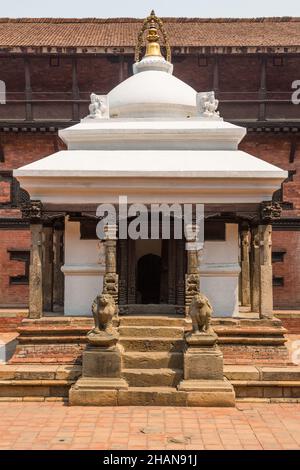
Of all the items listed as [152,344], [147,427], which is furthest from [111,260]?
[147,427]

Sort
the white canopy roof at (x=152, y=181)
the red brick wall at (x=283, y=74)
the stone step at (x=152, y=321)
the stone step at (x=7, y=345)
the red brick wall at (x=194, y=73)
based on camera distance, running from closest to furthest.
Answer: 1. the stone step at (x=152, y=321)
2. the white canopy roof at (x=152, y=181)
3. the stone step at (x=7, y=345)
4. the red brick wall at (x=194, y=73)
5. the red brick wall at (x=283, y=74)

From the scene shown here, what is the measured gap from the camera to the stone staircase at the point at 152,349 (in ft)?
30.8

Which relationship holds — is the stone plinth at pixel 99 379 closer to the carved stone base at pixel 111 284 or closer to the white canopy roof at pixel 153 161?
the carved stone base at pixel 111 284

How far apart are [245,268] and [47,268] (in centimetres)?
496

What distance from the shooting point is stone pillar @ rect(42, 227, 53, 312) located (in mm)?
12375

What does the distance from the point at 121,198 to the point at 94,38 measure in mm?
13106

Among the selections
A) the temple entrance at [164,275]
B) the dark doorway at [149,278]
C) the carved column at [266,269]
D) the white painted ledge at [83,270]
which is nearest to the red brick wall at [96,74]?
the dark doorway at [149,278]

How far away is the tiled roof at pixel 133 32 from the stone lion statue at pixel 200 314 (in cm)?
1318

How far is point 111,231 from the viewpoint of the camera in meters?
11.0

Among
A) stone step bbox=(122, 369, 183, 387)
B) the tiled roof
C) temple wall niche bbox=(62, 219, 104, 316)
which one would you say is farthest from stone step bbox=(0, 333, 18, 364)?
the tiled roof

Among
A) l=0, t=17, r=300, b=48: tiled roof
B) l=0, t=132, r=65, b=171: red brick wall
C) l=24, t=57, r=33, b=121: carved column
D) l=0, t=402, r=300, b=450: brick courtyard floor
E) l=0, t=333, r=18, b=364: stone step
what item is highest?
l=0, t=17, r=300, b=48: tiled roof

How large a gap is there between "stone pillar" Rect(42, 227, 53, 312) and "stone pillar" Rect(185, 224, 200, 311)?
3.17 metres

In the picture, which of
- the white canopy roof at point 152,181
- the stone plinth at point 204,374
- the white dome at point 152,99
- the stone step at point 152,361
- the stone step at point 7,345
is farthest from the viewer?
the white dome at point 152,99

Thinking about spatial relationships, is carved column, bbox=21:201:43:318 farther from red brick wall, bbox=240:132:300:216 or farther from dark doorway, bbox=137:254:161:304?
red brick wall, bbox=240:132:300:216
